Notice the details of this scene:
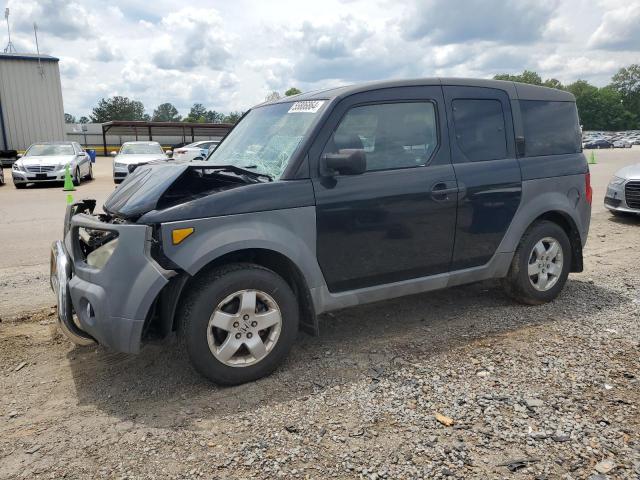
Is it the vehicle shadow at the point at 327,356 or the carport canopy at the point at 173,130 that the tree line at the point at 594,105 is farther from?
the vehicle shadow at the point at 327,356

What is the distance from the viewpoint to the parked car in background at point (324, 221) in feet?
10.5

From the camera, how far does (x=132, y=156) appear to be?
715 inches

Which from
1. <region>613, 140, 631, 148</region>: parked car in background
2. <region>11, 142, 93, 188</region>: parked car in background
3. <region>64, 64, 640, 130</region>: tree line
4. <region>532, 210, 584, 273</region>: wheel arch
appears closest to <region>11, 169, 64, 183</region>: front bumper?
<region>11, 142, 93, 188</region>: parked car in background

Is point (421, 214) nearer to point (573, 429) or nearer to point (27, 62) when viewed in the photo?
point (573, 429)

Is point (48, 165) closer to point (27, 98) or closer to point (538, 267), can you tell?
point (538, 267)

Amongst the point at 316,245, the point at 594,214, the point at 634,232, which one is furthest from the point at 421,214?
the point at 594,214

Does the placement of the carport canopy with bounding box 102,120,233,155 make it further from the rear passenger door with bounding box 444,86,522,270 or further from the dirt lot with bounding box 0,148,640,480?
the dirt lot with bounding box 0,148,640,480

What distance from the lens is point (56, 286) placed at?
367 centimetres

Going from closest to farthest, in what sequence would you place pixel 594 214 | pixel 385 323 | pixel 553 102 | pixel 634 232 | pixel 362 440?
pixel 362 440 < pixel 385 323 < pixel 553 102 < pixel 634 232 < pixel 594 214

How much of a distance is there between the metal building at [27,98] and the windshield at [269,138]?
32.9 meters

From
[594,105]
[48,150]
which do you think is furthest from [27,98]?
[594,105]

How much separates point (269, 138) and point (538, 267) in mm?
2663

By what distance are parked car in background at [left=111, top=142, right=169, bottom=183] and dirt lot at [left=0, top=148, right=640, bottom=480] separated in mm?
13732

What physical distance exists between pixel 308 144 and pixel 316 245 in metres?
0.71
